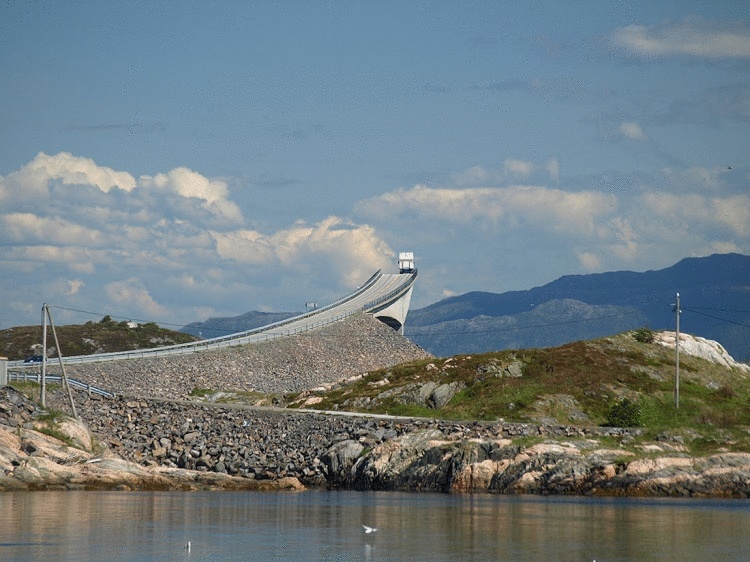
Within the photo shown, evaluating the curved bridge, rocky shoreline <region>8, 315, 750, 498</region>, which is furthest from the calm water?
the curved bridge

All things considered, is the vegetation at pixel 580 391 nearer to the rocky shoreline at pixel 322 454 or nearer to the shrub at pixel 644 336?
the shrub at pixel 644 336

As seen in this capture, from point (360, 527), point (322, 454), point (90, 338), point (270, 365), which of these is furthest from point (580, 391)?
point (90, 338)

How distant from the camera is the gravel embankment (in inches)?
4285

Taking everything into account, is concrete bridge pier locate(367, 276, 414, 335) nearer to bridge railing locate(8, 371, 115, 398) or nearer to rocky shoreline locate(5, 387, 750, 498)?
bridge railing locate(8, 371, 115, 398)

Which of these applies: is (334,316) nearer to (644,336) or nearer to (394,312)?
(394,312)

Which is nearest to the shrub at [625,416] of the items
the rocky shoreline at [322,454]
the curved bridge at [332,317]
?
the rocky shoreline at [322,454]

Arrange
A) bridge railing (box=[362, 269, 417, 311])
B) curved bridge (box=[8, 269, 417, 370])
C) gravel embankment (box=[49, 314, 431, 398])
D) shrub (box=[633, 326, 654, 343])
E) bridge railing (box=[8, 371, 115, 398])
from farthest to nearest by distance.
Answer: bridge railing (box=[362, 269, 417, 311]), curved bridge (box=[8, 269, 417, 370]), shrub (box=[633, 326, 654, 343]), gravel embankment (box=[49, 314, 431, 398]), bridge railing (box=[8, 371, 115, 398])

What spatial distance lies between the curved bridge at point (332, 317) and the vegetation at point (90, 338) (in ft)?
57.2

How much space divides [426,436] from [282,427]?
11643mm

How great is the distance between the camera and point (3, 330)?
166 metres

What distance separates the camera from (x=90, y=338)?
516ft

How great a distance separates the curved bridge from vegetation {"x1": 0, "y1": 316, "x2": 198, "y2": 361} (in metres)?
17.4

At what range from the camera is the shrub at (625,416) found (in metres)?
85.3

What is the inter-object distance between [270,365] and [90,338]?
36.8 metres
